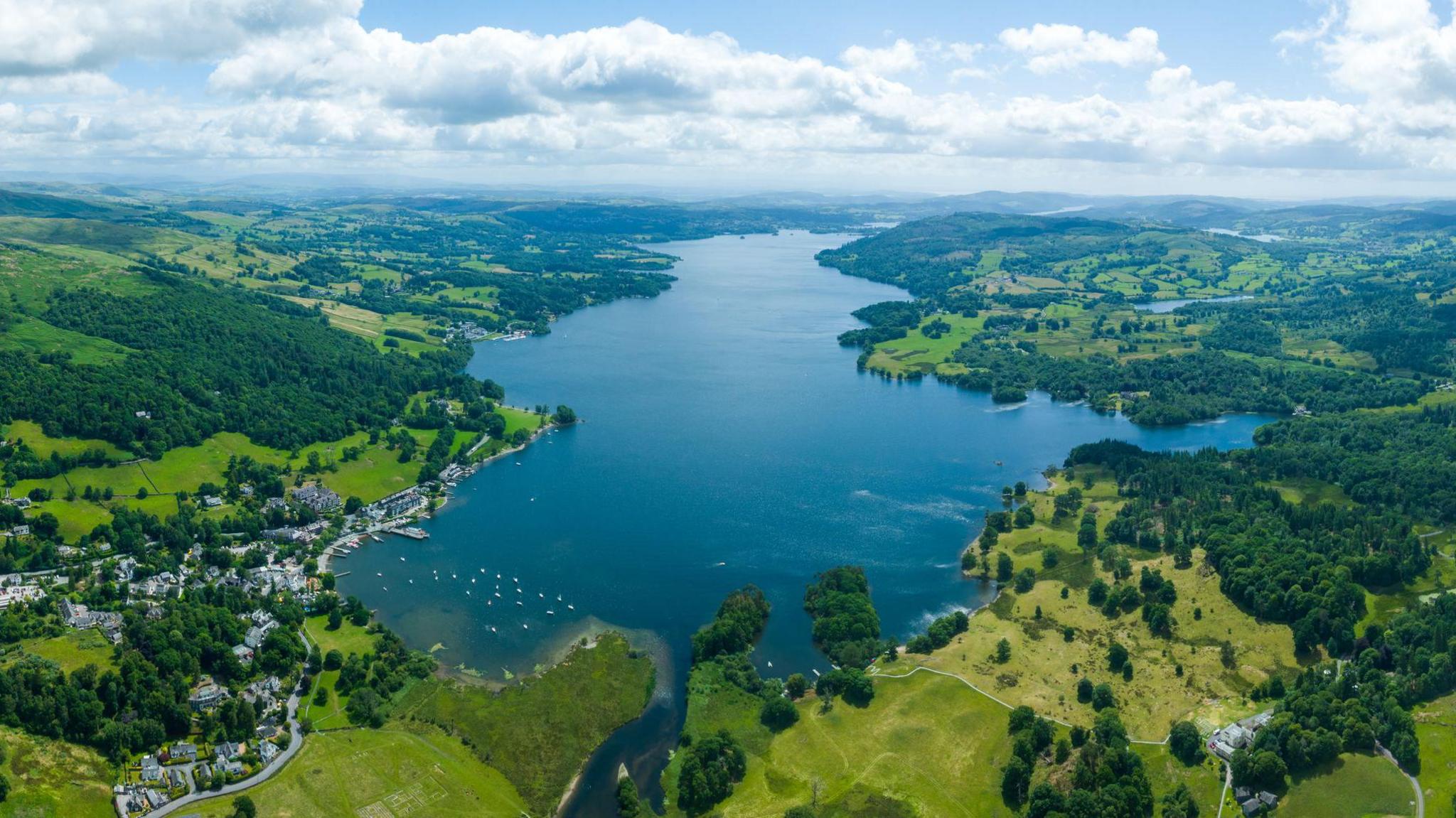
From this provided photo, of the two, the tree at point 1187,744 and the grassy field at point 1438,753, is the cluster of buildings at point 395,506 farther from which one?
the grassy field at point 1438,753

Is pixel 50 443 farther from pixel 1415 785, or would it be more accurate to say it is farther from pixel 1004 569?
pixel 1415 785

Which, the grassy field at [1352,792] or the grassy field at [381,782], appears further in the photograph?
the grassy field at [381,782]

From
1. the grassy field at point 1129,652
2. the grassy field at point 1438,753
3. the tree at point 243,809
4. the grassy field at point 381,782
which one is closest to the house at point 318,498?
the grassy field at point 381,782

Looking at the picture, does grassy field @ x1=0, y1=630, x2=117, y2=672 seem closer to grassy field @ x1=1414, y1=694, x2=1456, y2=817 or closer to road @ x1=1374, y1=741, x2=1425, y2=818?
road @ x1=1374, y1=741, x2=1425, y2=818

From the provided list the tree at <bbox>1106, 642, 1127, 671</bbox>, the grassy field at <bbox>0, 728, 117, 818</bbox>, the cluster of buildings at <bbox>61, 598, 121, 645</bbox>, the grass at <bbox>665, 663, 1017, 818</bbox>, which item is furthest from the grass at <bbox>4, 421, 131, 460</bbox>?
the tree at <bbox>1106, 642, 1127, 671</bbox>

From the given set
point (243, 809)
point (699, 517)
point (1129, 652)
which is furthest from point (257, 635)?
point (1129, 652)

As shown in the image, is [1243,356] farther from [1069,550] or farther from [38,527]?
[38,527]
